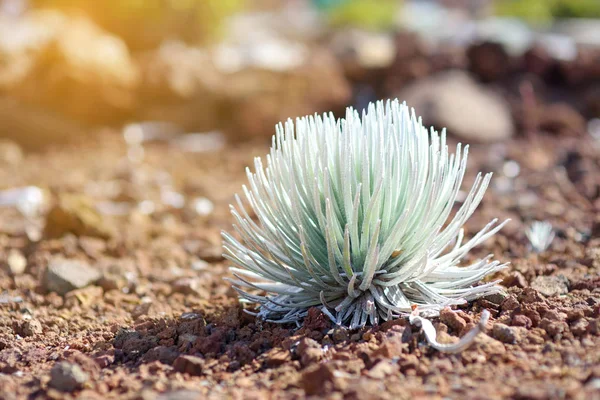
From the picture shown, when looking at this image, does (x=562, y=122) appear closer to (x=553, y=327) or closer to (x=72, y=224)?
(x=72, y=224)

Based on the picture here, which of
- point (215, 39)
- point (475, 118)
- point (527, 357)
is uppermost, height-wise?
point (215, 39)

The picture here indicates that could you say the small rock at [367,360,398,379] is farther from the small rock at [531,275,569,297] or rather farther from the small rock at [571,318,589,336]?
the small rock at [531,275,569,297]

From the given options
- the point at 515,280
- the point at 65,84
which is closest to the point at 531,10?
the point at 65,84

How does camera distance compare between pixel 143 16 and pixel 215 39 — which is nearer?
pixel 143 16

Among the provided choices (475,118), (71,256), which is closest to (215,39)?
(475,118)

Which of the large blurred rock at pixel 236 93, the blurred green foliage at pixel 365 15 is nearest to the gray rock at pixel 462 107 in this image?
the large blurred rock at pixel 236 93

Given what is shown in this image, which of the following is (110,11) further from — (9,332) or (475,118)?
(9,332)

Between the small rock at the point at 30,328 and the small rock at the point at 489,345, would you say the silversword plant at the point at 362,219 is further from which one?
the small rock at the point at 30,328
